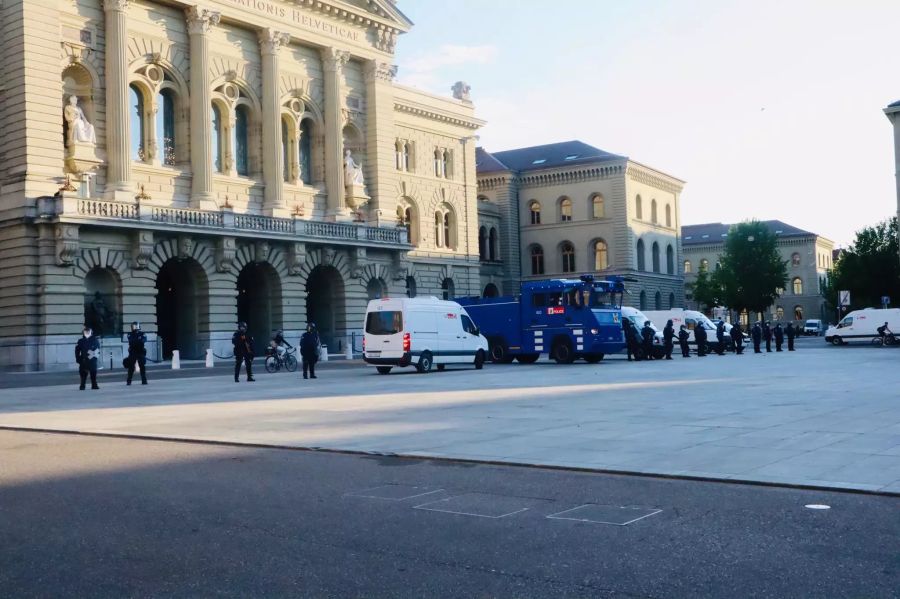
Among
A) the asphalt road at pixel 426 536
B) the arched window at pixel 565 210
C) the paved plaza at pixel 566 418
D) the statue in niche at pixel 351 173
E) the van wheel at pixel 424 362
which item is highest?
the arched window at pixel 565 210

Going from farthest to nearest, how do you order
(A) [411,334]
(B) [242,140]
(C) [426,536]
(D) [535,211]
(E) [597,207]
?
(D) [535,211] < (E) [597,207] < (B) [242,140] < (A) [411,334] < (C) [426,536]

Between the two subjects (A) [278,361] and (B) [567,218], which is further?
(B) [567,218]

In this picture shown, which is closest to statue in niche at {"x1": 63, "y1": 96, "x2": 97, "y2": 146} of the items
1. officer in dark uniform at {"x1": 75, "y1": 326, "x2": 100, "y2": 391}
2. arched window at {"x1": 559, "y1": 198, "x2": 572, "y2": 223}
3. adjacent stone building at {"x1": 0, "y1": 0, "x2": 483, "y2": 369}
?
adjacent stone building at {"x1": 0, "y1": 0, "x2": 483, "y2": 369}

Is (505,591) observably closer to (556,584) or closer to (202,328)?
(556,584)

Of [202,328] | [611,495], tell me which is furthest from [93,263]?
[611,495]

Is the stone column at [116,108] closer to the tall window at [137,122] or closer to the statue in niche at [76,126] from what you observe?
the statue in niche at [76,126]

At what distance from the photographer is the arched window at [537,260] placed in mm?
84438

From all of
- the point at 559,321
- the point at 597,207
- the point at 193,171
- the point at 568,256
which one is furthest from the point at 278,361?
the point at 568,256

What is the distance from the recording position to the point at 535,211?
3312 inches

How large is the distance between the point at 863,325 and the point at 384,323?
35.8 m

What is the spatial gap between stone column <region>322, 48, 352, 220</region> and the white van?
20.8 m

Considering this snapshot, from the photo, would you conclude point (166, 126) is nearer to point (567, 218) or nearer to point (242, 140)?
point (242, 140)

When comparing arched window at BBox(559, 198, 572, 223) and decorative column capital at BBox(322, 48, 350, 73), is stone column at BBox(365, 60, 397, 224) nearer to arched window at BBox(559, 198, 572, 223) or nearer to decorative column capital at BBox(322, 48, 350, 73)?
decorative column capital at BBox(322, 48, 350, 73)

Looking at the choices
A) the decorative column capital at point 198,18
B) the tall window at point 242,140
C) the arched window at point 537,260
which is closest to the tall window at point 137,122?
the decorative column capital at point 198,18
